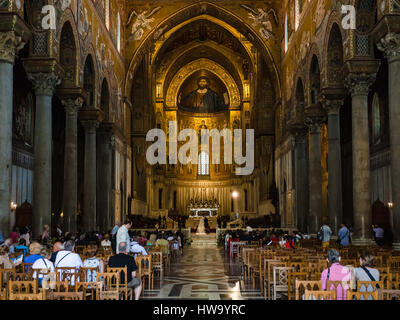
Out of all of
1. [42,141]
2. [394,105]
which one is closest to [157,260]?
[42,141]

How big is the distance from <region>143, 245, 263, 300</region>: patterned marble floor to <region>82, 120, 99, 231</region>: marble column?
859 centimetres

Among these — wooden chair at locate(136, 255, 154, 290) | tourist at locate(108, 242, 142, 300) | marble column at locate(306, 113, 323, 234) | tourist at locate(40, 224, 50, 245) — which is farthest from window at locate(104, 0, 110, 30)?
tourist at locate(108, 242, 142, 300)

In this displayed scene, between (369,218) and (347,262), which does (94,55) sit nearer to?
(369,218)

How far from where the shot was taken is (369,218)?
18.3 m

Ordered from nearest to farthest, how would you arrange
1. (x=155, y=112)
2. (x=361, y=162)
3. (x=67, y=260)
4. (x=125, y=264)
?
(x=67, y=260) < (x=125, y=264) < (x=361, y=162) < (x=155, y=112)

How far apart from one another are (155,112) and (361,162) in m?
33.4

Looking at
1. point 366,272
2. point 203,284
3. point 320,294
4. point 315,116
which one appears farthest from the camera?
point 315,116

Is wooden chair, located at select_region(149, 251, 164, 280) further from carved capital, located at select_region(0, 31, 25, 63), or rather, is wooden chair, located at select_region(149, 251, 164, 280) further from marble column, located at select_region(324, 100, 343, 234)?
marble column, located at select_region(324, 100, 343, 234)

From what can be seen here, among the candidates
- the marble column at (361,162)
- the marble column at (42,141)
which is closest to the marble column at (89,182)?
the marble column at (42,141)

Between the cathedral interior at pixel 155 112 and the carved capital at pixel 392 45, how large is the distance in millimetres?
37

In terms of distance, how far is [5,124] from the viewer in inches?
580

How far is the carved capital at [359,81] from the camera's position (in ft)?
61.1

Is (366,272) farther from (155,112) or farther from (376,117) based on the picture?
(155,112)

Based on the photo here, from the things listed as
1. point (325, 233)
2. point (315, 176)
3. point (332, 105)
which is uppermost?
point (332, 105)
